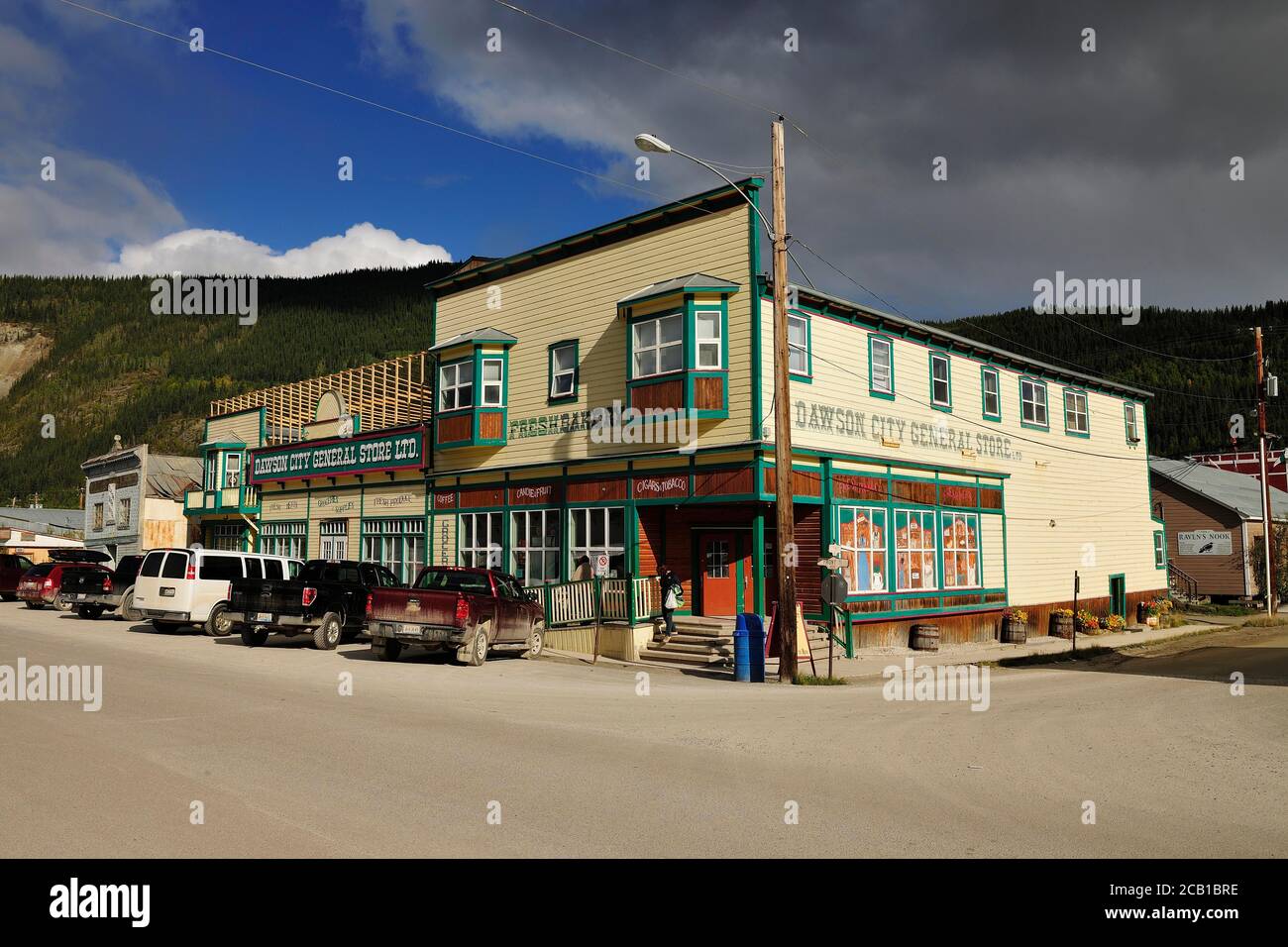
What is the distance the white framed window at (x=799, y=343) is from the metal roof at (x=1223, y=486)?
34107 mm

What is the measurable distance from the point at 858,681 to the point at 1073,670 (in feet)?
17.8

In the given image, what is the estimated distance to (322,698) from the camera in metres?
12.7

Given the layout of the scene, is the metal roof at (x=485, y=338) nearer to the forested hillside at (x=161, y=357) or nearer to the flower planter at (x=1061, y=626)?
the flower planter at (x=1061, y=626)

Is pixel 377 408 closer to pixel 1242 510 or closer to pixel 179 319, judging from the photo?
pixel 1242 510

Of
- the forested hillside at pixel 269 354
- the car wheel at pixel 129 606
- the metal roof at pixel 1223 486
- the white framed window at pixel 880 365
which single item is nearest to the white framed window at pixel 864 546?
the white framed window at pixel 880 365

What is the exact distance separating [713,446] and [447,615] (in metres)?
7.09

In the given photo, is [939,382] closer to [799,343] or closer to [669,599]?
[799,343]

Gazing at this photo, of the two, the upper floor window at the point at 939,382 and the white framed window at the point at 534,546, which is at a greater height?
the upper floor window at the point at 939,382

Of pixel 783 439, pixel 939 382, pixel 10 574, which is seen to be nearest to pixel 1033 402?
pixel 939 382

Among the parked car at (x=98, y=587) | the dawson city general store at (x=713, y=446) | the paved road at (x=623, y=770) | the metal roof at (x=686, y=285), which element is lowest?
the paved road at (x=623, y=770)

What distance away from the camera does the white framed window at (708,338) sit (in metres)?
20.9

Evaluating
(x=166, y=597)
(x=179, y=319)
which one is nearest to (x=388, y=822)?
(x=166, y=597)

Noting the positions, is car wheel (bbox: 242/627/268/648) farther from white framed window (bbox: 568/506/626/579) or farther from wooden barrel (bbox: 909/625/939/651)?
wooden barrel (bbox: 909/625/939/651)
